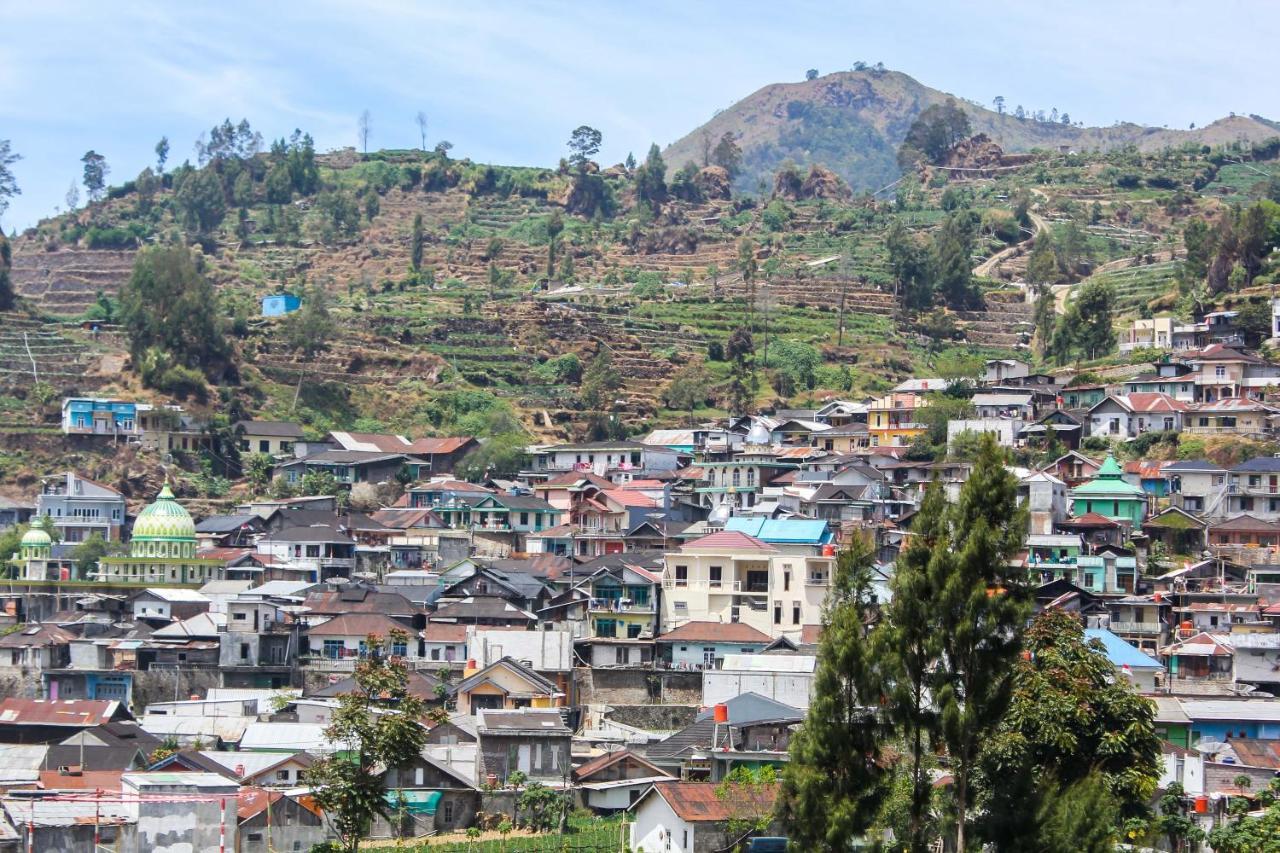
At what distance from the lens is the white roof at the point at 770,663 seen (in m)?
53.3

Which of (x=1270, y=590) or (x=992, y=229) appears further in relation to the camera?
(x=992, y=229)

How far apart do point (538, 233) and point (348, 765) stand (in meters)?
96.5

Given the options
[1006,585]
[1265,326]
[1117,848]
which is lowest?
[1117,848]

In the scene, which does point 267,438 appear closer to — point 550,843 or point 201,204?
point 550,843

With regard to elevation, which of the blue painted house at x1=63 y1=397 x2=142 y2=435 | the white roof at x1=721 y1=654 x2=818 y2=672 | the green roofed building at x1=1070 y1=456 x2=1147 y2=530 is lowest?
the white roof at x1=721 y1=654 x2=818 y2=672

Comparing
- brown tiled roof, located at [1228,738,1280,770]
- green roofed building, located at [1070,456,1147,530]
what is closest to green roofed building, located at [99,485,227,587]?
green roofed building, located at [1070,456,1147,530]

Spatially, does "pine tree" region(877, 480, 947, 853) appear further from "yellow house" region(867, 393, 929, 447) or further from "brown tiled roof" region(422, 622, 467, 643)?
"yellow house" region(867, 393, 929, 447)

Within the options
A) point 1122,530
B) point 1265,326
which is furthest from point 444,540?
point 1265,326

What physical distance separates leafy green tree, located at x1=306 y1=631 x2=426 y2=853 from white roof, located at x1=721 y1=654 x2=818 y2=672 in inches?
589

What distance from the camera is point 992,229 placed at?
130 m

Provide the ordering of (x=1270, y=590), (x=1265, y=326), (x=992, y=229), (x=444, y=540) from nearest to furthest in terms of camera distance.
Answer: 1. (x=1270, y=590)
2. (x=444, y=540)
3. (x=1265, y=326)
4. (x=992, y=229)

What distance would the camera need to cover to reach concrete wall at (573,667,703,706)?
56625 mm

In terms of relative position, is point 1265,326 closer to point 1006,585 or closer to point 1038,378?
point 1038,378

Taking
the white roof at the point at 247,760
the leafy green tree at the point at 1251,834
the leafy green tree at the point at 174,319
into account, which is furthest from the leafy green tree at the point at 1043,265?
the leafy green tree at the point at 1251,834
